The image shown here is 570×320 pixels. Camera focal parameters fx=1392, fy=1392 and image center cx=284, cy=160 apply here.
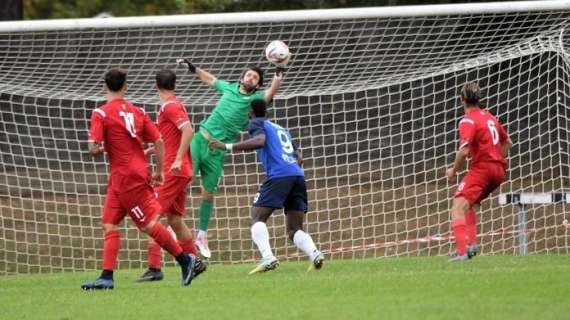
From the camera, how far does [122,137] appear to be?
10.9 metres

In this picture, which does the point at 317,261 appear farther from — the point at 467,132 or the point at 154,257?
the point at 467,132

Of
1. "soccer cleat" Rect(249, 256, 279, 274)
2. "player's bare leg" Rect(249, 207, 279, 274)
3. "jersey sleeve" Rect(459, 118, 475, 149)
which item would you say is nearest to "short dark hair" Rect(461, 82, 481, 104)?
"jersey sleeve" Rect(459, 118, 475, 149)

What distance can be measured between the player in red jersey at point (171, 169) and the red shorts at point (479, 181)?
2.52 metres

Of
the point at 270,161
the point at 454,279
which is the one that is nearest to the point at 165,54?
the point at 270,161

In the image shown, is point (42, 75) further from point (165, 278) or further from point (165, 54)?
point (165, 278)

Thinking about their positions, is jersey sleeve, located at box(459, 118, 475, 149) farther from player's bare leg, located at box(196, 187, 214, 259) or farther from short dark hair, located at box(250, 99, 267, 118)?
player's bare leg, located at box(196, 187, 214, 259)

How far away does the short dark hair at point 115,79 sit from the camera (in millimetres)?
10853

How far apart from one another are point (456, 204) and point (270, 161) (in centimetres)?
182

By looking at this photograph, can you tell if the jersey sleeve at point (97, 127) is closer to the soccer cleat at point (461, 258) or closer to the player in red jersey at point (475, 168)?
the player in red jersey at point (475, 168)

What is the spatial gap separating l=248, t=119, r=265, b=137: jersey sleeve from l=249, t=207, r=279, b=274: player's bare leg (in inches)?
26.3

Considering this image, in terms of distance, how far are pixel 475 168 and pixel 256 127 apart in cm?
211

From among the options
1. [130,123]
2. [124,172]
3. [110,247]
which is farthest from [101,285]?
[130,123]

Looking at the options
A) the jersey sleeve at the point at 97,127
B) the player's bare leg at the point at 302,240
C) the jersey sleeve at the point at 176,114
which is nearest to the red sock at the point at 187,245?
the player's bare leg at the point at 302,240

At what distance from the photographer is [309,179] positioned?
58.7 feet
